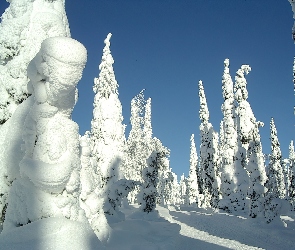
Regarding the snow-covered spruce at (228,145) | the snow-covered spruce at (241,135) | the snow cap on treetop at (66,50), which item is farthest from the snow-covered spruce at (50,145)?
the snow-covered spruce at (228,145)

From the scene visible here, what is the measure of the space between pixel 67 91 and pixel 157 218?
13.3 m

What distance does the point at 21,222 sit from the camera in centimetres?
449

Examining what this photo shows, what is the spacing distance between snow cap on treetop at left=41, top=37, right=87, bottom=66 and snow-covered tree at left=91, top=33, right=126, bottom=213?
44.2 feet

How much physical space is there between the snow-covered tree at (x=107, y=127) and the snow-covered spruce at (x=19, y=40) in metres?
11.6

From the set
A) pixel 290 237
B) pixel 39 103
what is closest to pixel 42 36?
pixel 39 103

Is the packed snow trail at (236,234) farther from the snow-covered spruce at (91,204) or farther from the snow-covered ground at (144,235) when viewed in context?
the snow-covered spruce at (91,204)


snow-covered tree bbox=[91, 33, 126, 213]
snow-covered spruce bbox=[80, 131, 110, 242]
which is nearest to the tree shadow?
snow-covered tree bbox=[91, 33, 126, 213]

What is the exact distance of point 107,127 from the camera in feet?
61.0

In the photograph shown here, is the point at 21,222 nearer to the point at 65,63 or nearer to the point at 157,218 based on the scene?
the point at 65,63

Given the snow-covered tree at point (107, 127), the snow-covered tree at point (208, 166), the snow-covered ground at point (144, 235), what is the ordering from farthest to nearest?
the snow-covered tree at point (208, 166) < the snow-covered tree at point (107, 127) < the snow-covered ground at point (144, 235)

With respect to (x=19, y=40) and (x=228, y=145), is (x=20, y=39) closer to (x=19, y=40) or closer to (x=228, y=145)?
(x=19, y=40)

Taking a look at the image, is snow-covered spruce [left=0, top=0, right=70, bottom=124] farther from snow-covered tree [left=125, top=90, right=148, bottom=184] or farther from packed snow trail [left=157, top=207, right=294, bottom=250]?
snow-covered tree [left=125, top=90, right=148, bottom=184]

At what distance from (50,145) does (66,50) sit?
4.65 feet

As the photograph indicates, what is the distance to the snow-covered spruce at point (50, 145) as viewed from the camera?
4418mm
